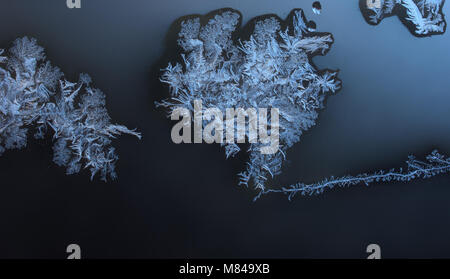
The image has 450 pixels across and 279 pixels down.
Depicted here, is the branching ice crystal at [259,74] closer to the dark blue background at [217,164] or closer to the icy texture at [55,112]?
the dark blue background at [217,164]

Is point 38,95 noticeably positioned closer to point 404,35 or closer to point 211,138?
point 211,138

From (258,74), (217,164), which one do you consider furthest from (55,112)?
(258,74)

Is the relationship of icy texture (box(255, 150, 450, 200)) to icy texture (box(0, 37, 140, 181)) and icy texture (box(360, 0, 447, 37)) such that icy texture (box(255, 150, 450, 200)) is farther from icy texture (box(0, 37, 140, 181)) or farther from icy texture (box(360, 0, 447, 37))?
icy texture (box(0, 37, 140, 181))

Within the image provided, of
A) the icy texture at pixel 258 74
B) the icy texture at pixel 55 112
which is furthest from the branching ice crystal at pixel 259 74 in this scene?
the icy texture at pixel 55 112

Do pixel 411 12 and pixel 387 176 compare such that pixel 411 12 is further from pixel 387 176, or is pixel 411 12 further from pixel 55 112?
pixel 55 112

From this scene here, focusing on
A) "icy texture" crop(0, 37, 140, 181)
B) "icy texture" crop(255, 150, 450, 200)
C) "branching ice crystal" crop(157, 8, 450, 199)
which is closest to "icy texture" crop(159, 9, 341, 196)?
"branching ice crystal" crop(157, 8, 450, 199)

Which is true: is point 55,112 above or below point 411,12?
below
